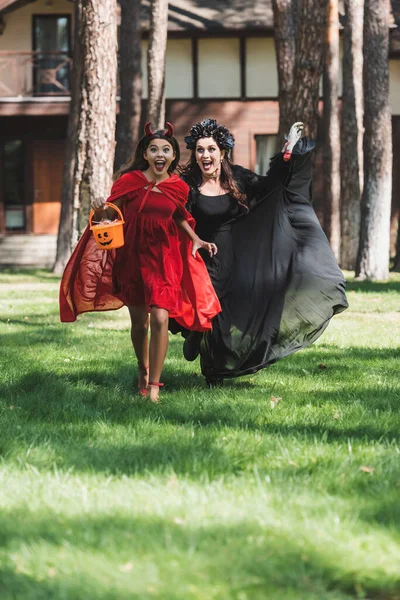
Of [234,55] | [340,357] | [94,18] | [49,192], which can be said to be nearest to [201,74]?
[234,55]

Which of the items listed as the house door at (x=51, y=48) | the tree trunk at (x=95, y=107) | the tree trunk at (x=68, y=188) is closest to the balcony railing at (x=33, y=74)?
the house door at (x=51, y=48)

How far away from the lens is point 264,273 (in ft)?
25.5

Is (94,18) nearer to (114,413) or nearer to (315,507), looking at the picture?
(114,413)

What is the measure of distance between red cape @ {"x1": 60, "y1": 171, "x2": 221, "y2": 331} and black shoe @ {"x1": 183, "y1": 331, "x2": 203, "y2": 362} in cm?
40

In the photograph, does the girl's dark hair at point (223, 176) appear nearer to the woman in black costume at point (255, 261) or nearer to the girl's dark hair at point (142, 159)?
the woman in black costume at point (255, 261)

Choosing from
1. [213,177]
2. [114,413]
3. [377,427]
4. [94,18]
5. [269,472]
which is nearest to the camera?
[269,472]

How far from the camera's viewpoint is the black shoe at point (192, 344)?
7.66 meters

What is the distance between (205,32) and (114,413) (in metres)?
24.8

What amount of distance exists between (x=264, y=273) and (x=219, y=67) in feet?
77.7

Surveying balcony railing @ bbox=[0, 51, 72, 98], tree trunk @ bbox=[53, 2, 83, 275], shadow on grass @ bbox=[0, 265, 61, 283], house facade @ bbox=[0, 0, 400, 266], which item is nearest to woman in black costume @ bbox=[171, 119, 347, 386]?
shadow on grass @ bbox=[0, 265, 61, 283]

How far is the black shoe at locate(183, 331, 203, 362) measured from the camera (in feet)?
25.1

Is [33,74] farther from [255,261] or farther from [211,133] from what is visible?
[211,133]

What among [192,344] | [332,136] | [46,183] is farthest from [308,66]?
[46,183]

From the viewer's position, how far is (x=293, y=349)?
7.65 meters
